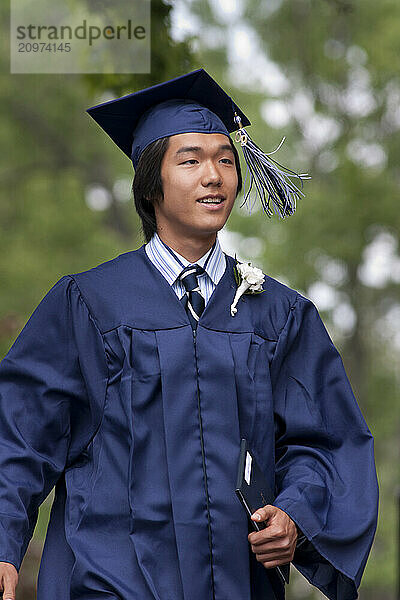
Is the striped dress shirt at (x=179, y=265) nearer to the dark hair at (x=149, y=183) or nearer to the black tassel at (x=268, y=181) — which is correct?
the dark hair at (x=149, y=183)

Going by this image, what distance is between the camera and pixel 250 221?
838cm

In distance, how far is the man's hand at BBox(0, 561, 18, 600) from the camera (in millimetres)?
2229

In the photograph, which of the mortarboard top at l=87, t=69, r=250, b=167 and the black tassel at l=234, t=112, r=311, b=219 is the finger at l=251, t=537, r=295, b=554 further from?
the mortarboard top at l=87, t=69, r=250, b=167

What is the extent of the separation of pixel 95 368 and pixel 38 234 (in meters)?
5.18

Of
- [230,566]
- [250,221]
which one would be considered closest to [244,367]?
[230,566]

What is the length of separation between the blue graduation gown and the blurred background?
502 centimetres

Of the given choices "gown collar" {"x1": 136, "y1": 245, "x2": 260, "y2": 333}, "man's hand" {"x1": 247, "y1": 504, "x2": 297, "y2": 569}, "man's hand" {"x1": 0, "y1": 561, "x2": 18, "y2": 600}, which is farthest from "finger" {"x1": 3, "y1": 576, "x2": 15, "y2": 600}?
"gown collar" {"x1": 136, "y1": 245, "x2": 260, "y2": 333}

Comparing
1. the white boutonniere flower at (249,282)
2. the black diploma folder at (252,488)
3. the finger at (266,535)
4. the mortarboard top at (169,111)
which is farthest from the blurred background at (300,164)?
the finger at (266,535)

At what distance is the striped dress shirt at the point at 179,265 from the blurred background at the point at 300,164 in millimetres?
4918

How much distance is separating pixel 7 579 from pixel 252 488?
0.58m

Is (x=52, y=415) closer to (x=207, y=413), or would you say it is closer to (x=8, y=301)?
(x=207, y=413)

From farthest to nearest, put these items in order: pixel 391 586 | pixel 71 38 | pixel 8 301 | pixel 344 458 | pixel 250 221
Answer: pixel 391 586 < pixel 250 221 < pixel 8 301 < pixel 71 38 < pixel 344 458

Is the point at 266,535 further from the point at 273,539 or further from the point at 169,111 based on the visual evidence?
the point at 169,111

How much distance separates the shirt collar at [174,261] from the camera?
8.25ft
